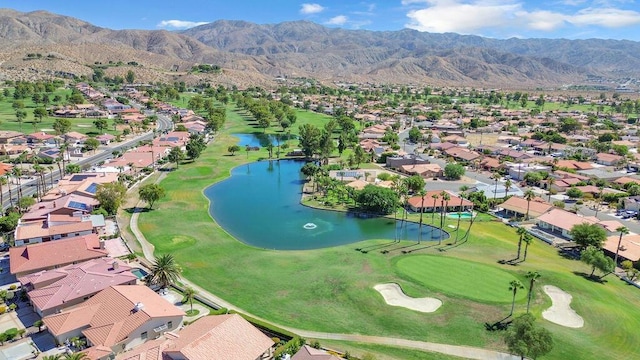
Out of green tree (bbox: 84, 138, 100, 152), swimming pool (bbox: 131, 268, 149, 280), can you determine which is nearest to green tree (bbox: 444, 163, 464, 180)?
swimming pool (bbox: 131, 268, 149, 280)

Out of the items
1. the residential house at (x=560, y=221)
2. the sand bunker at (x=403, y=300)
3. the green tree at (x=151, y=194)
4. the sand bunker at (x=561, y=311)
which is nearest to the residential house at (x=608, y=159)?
the residential house at (x=560, y=221)

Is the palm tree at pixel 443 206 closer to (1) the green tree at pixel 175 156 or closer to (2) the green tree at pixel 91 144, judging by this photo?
(1) the green tree at pixel 175 156

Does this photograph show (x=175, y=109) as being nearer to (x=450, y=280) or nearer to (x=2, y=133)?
(x=2, y=133)

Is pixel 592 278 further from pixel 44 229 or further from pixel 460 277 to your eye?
pixel 44 229

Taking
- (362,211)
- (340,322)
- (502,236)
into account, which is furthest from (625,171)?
(340,322)

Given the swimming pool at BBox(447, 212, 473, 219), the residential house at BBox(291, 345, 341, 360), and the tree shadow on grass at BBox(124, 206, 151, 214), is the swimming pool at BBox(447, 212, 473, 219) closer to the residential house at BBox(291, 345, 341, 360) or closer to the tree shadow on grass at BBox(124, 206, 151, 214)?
the residential house at BBox(291, 345, 341, 360)

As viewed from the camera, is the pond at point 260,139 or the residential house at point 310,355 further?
the pond at point 260,139
